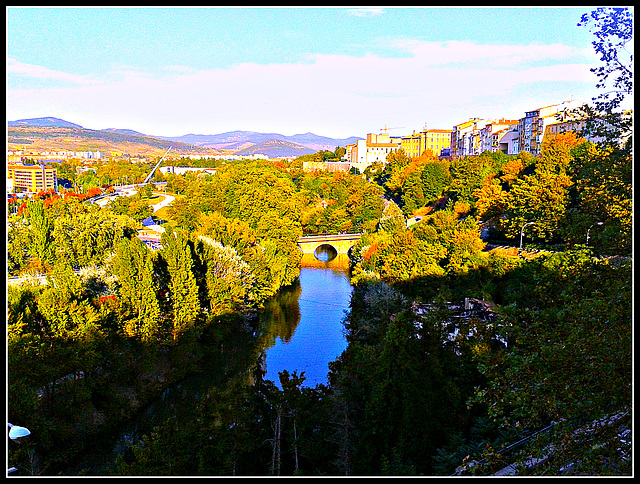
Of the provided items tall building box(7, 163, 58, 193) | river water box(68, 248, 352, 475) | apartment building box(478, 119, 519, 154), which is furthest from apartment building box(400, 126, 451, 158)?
river water box(68, 248, 352, 475)

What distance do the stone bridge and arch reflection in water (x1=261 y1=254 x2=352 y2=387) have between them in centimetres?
418

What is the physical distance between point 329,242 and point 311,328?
498 inches

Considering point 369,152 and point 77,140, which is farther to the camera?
point 369,152

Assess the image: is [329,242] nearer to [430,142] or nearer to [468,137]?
[468,137]

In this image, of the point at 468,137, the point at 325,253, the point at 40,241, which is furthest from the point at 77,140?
the point at 468,137

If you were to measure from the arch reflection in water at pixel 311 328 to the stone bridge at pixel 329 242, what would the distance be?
4182mm

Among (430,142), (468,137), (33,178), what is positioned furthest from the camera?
(430,142)

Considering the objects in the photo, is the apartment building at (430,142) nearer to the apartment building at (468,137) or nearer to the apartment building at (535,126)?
the apartment building at (468,137)

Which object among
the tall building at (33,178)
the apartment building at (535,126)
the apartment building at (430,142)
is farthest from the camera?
the apartment building at (430,142)

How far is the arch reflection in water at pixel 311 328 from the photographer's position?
41.5 ft

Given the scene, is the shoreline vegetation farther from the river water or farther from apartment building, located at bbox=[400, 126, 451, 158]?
apartment building, located at bbox=[400, 126, 451, 158]

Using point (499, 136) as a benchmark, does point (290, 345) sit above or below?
below

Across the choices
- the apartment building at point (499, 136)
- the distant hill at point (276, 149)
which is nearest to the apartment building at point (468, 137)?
the apartment building at point (499, 136)

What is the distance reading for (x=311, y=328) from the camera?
624 inches
